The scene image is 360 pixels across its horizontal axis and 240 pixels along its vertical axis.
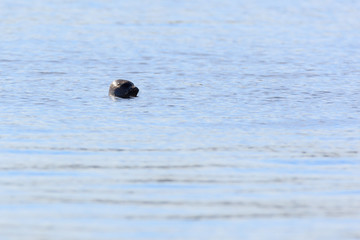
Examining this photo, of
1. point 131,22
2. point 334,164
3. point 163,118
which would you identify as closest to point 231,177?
point 334,164

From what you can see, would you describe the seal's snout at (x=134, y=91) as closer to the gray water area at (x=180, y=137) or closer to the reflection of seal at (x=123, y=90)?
the reflection of seal at (x=123, y=90)

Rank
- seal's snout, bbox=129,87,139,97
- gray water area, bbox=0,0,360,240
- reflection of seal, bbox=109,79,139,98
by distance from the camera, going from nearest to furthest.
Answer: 1. gray water area, bbox=0,0,360,240
2. reflection of seal, bbox=109,79,139,98
3. seal's snout, bbox=129,87,139,97

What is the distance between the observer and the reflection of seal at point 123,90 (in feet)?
51.3

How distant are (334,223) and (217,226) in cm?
121

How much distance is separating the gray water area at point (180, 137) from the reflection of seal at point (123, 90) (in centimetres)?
17

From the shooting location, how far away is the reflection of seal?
1564cm

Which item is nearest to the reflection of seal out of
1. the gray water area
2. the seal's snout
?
the seal's snout

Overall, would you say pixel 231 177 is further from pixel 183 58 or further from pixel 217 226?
pixel 183 58

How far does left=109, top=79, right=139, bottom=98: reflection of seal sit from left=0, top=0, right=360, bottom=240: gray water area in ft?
0.57

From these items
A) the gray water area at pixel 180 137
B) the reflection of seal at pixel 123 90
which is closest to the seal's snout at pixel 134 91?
the reflection of seal at pixel 123 90

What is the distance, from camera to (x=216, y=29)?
2803 centimetres

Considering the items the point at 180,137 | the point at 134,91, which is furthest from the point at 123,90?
the point at 180,137

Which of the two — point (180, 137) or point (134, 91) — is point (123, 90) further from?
point (180, 137)

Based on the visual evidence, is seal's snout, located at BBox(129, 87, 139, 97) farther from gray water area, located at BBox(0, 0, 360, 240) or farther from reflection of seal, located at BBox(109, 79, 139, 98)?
gray water area, located at BBox(0, 0, 360, 240)
